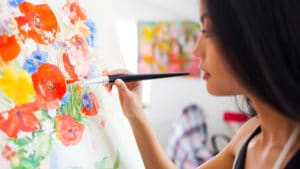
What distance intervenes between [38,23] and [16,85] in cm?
14

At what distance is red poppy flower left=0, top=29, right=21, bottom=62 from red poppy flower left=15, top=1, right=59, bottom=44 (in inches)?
1.0

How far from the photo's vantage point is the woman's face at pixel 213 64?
0.62 m

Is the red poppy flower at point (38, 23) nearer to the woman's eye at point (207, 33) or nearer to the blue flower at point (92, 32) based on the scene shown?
the blue flower at point (92, 32)

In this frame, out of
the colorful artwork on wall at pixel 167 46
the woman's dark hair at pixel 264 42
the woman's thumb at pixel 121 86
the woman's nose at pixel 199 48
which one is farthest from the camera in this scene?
the colorful artwork on wall at pixel 167 46

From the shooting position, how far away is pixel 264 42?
56cm

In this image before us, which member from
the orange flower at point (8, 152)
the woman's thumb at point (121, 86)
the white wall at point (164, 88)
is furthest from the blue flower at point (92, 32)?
the white wall at point (164, 88)

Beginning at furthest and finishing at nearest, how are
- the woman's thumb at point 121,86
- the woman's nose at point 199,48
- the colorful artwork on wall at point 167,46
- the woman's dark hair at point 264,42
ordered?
the colorful artwork on wall at point 167,46 < the woman's thumb at point 121,86 < the woman's nose at point 199,48 < the woman's dark hair at point 264,42

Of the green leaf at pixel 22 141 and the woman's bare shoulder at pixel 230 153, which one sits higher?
the green leaf at pixel 22 141

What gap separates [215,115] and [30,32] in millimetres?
2292

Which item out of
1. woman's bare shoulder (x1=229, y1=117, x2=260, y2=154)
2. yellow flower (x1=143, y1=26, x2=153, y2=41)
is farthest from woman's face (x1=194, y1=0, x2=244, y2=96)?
yellow flower (x1=143, y1=26, x2=153, y2=41)

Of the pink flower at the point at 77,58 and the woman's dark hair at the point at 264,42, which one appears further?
the pink flower at the point at 77,58

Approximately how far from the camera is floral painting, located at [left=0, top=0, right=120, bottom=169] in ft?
1.94

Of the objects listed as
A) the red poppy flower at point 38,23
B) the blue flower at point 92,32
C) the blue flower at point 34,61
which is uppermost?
the red poppy flower at point 38,23

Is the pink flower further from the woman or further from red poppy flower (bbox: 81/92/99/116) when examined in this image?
the woman
